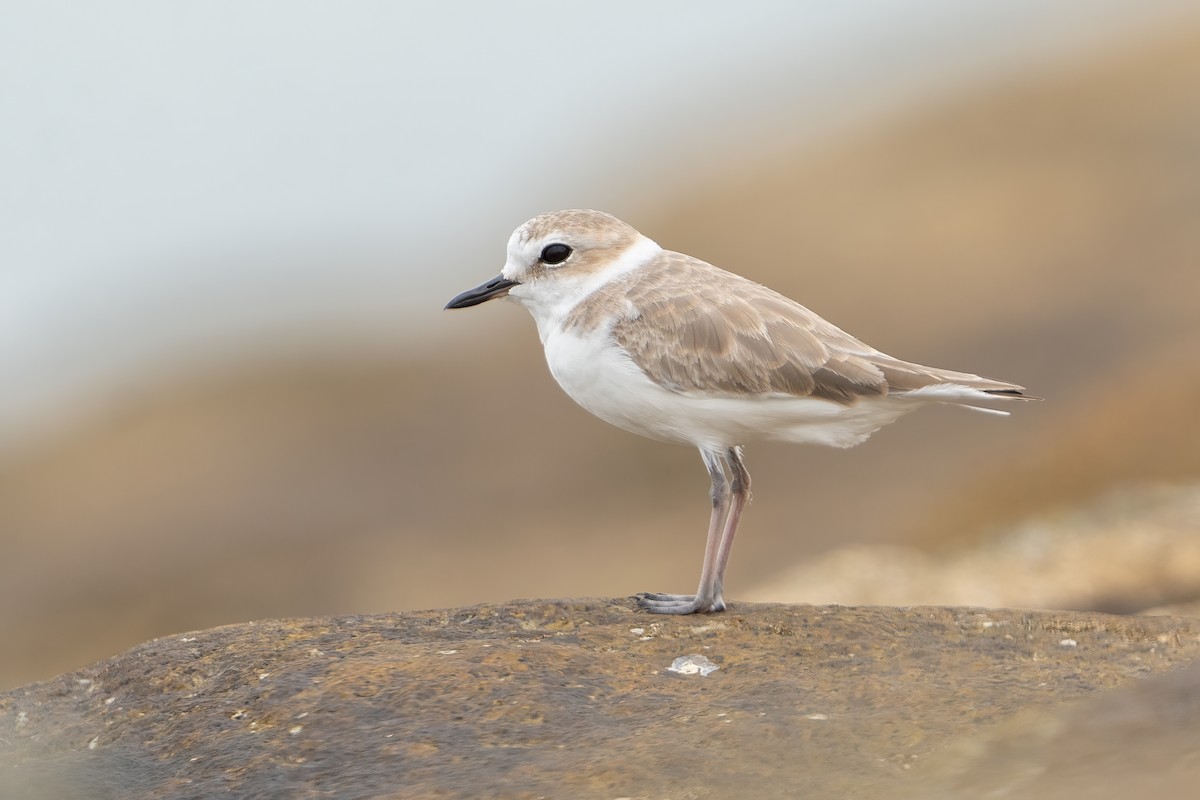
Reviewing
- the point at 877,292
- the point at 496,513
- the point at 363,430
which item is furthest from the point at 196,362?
the point at 877,292

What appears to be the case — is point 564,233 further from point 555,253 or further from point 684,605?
point 684,605

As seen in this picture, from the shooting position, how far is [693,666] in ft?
24.1

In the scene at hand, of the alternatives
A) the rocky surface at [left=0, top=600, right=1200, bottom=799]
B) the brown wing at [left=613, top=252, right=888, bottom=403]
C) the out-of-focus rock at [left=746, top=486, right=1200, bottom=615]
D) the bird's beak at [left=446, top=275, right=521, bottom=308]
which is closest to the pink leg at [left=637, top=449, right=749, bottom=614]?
the rocky surface at [left=0, top=600, right=1200, bottom=799]

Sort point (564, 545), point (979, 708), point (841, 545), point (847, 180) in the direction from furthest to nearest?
point (847, 180)
point (564, 545)
point (841, 545)
point (979, 708)

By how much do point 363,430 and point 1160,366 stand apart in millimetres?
15957

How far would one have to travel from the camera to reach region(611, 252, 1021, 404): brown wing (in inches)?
328

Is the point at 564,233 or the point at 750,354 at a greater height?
the point at 564,233

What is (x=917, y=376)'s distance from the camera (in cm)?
838

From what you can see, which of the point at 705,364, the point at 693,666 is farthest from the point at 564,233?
the point at 693,666

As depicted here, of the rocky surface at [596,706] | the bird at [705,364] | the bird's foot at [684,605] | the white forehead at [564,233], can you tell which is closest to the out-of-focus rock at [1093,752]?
the rocky surface at [596,706]

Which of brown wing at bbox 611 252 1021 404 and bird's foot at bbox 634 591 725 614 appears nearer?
brown wing at bbox 611 252 1021 404

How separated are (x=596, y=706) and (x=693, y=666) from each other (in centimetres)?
80

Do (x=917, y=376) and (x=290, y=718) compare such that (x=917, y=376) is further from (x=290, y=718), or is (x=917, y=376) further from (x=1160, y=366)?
(x=1160, y=366)

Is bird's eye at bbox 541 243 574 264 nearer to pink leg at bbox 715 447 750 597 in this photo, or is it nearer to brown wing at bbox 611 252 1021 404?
brown wing at bbox 611 252 1021 404
